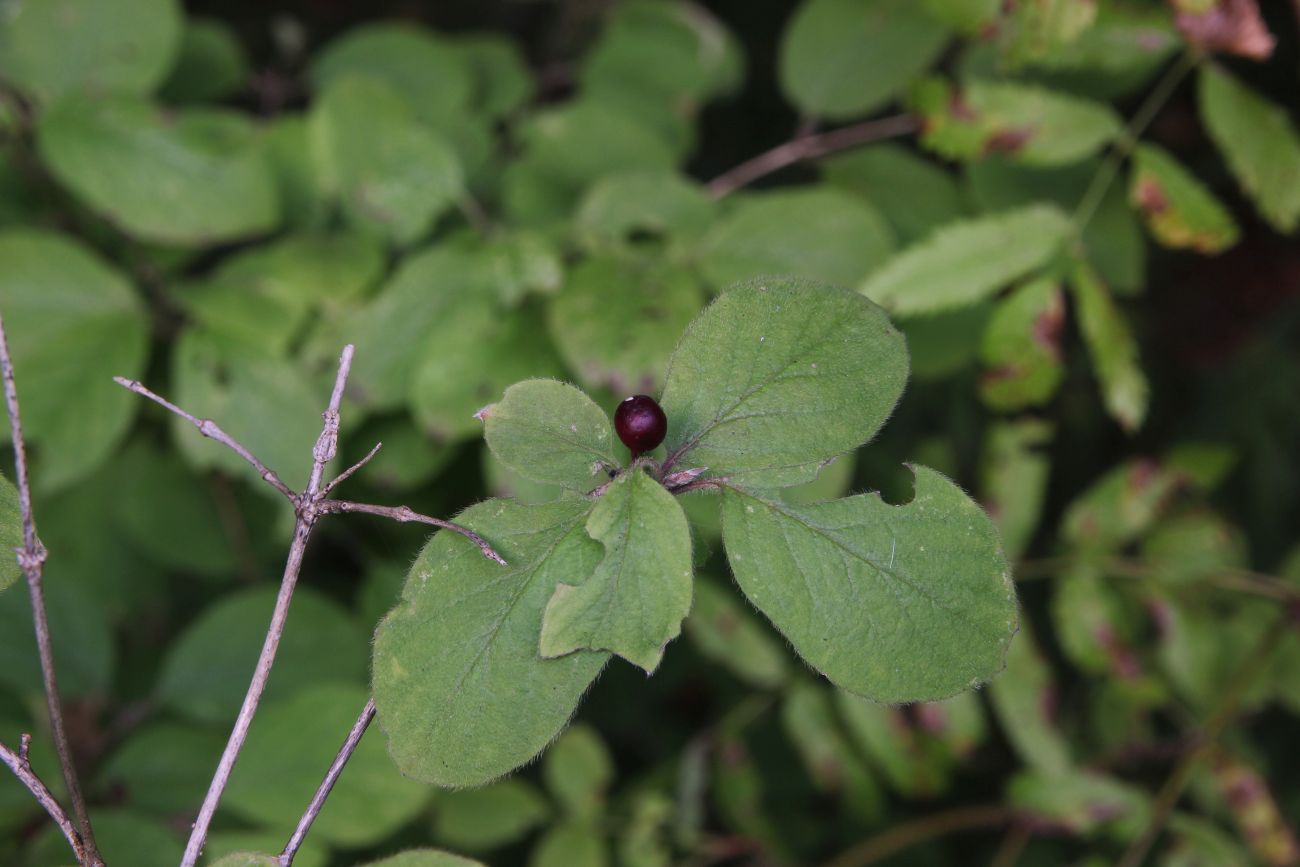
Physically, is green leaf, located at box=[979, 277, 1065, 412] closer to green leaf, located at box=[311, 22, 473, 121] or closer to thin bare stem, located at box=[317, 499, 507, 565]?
thin bare stem, located at box=[317, 499, 507, 565]

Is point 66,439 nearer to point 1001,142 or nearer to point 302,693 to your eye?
point 302,693

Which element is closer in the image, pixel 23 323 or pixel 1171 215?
pixel 1171 215

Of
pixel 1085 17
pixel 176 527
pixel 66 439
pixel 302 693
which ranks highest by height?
pixel 1085 17

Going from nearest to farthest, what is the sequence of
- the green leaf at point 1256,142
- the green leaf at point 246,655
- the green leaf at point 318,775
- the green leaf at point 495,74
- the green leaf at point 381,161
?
the green leaf at point 318,775 < the green leaf at point 1256,142 < the green leaf at point 246,655 < the green leaf at point 381,161 < the green leaf at point 495,74

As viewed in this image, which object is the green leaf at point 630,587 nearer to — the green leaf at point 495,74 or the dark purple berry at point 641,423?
the dark purple berry at point 641,423

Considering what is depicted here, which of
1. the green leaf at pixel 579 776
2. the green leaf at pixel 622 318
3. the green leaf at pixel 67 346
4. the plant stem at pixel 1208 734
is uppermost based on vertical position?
the green leaf at pixel 622 318

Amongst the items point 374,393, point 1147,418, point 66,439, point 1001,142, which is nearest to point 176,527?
point 66,439

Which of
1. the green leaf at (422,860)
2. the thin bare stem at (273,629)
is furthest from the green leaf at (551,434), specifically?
the green leaf at (422,860)

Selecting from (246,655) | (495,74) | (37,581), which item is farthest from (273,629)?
(495,74)
